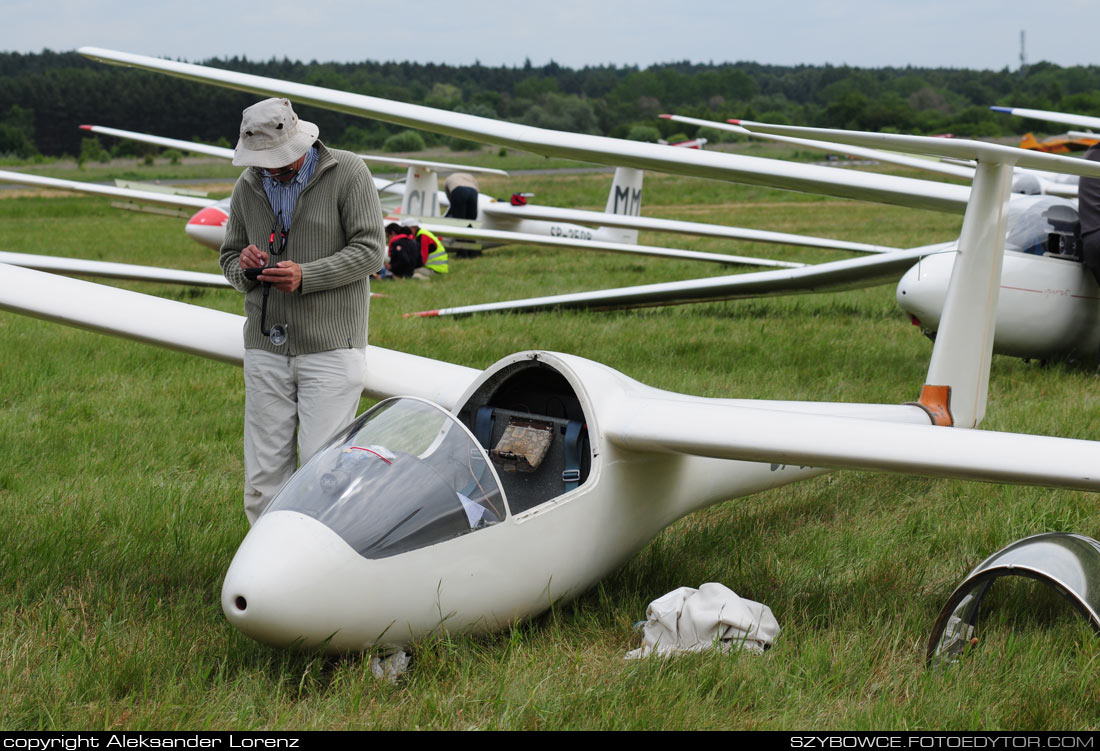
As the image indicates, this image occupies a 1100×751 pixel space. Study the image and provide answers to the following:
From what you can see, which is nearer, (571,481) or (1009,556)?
(1009,556)

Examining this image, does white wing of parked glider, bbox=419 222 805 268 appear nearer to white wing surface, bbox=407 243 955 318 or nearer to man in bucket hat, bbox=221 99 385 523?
white wing surface, bbox=407 243 955 318

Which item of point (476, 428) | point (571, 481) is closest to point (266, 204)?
point (476, 428)

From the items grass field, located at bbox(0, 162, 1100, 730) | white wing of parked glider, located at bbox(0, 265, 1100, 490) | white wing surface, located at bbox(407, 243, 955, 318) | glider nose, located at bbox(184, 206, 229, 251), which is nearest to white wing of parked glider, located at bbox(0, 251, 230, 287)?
grass field, located at bbox(0, 162, 1100, 730)

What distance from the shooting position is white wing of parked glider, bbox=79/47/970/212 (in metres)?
5.41

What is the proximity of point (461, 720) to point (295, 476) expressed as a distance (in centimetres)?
104

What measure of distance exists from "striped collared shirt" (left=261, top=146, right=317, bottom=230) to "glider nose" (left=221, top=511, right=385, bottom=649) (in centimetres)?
158

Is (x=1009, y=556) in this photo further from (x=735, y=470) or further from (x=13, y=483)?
(x=13, y=483)

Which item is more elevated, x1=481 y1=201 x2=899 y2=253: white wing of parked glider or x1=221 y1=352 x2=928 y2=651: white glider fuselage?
x1=481 y1=201 x2=899 y2=253: white wing of parked glider

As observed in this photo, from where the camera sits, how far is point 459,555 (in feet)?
11.3

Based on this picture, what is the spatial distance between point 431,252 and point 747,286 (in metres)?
7.44

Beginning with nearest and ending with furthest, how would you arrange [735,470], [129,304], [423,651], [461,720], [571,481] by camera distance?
[461,720], [423,651], [571,481], [735,470], [129,304]

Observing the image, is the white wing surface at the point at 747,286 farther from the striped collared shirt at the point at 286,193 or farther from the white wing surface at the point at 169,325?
the striped collared shirt at the point at 286,193

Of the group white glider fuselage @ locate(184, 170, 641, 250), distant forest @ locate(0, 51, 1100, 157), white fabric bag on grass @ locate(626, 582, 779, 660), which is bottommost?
white fabric bag on grass @ locate(626, 582, 779, 660)

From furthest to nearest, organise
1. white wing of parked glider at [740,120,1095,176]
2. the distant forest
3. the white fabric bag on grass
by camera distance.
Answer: the distant forest → white wing of parked glider at [740,120,1095,176] → the white fabric bag on grass
